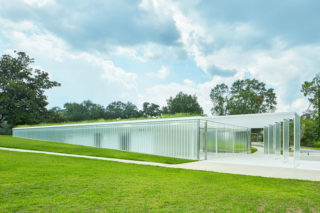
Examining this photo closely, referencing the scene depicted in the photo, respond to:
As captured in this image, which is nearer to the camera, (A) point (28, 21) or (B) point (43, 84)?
(A) point (28, 21)

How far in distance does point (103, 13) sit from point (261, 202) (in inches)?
658

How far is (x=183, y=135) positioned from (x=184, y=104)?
42320 millimetres

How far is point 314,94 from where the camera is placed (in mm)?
33562

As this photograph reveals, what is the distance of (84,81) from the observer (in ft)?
187

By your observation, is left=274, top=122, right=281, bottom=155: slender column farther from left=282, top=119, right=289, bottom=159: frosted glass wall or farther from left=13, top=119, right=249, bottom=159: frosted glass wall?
left=282, top=119, right=289, bottom=159: frosted glass wall

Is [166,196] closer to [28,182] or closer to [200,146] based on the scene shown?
[28,182]

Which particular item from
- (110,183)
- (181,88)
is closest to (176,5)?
(110,183)

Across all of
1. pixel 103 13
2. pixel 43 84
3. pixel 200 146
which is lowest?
pixel 200 146

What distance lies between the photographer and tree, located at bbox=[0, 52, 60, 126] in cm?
3619

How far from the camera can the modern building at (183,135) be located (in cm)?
1530

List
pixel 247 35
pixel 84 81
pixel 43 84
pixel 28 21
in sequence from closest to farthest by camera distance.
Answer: pixel 28 21
pixel 247 35
pixel 43 84
pixel 84 81

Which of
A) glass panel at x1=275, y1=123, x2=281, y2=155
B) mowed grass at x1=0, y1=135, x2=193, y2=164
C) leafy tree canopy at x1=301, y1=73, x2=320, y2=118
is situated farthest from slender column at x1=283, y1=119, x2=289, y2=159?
leafy tree canopy at x1=301, y1=73, x2=320, y2=118

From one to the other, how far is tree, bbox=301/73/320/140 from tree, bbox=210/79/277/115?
10.9m

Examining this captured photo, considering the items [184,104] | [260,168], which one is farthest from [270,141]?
[184,104]
